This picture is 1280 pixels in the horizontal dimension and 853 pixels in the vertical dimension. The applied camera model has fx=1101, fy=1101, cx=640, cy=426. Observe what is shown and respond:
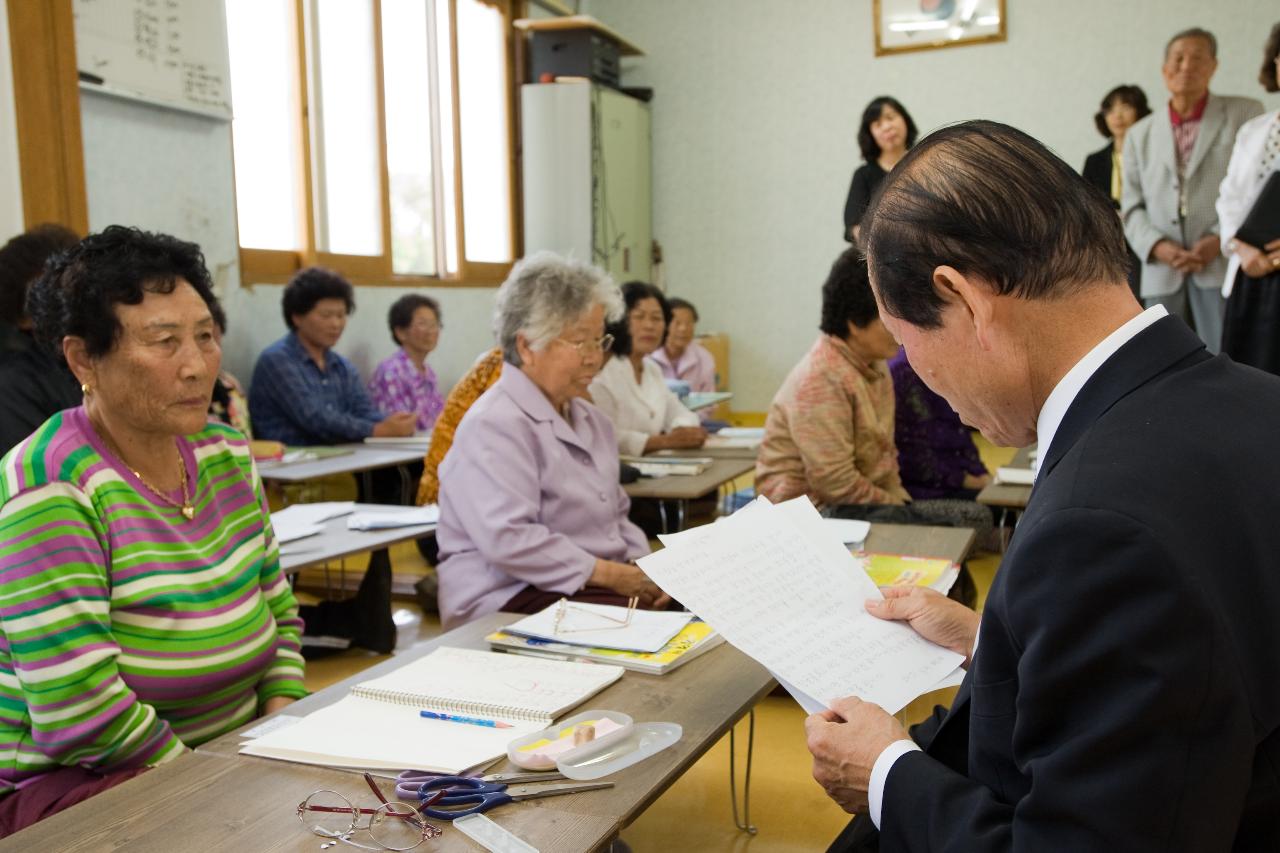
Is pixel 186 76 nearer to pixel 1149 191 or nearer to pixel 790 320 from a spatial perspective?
pixel 1149 191

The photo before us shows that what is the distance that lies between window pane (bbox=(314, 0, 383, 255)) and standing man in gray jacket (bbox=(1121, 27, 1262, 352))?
14.5 ft

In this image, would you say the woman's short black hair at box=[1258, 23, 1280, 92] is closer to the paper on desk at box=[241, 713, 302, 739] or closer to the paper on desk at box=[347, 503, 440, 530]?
the paper on desk at box=[347, 503, 440, 530]

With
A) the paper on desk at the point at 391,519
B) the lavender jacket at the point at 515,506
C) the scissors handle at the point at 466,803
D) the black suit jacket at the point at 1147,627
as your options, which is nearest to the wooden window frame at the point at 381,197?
the paper on desk at the point at 391,519

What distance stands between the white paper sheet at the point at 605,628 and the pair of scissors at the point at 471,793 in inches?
19.0

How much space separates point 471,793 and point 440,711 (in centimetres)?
29

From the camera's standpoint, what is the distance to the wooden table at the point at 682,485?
3.71m

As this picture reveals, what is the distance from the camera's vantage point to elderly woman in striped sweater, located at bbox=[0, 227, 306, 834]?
1599mm

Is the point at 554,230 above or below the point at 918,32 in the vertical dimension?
below

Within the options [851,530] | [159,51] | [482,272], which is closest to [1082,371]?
[851,530]

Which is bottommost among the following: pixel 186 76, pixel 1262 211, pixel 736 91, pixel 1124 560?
pixel 1124 560

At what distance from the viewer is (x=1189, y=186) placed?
5.20 m

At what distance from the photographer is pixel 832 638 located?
A: 1.51 m

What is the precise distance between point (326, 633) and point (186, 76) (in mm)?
2902

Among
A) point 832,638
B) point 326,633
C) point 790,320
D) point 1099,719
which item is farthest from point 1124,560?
point 790,320
